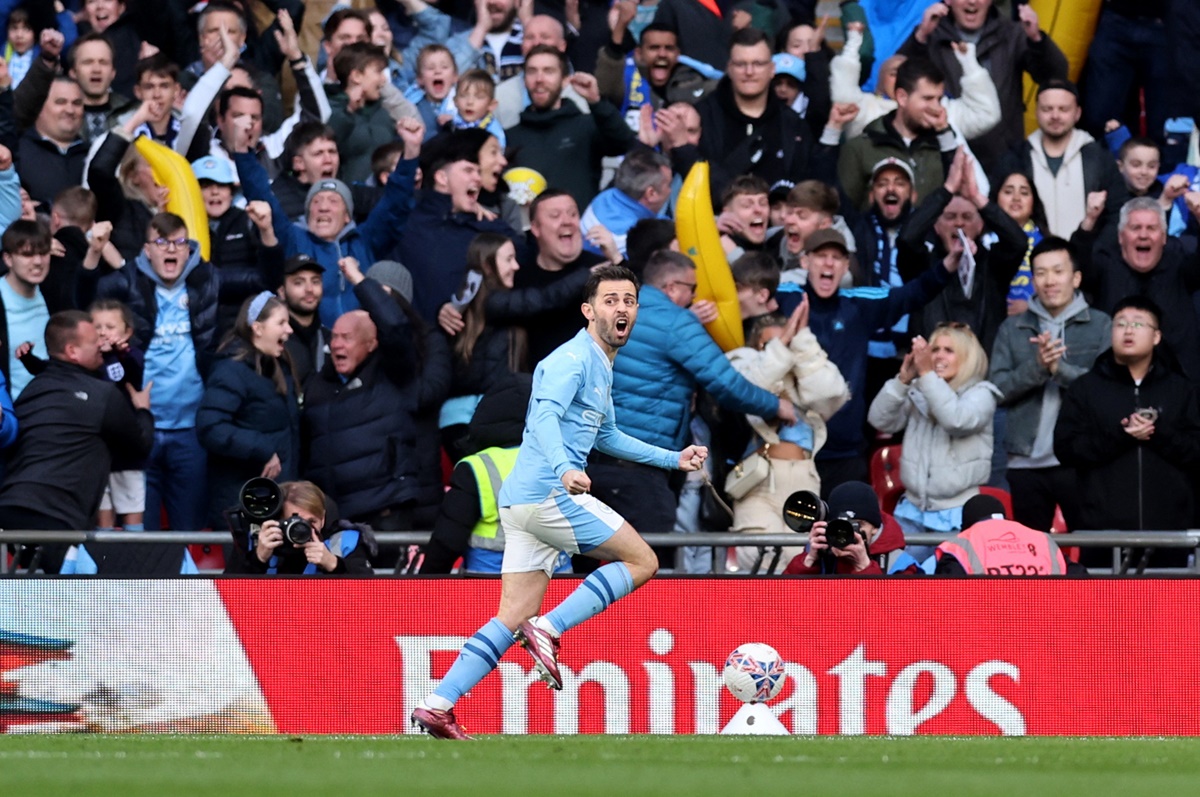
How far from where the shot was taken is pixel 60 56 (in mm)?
13805

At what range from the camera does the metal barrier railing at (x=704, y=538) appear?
9820mm

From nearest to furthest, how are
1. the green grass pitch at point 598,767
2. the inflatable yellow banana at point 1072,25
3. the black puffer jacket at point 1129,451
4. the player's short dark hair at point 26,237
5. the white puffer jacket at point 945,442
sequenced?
the green grass pitch at point 598,767 < the black puffer jacket at point 1129,451 < the white puffer jacket at point 945,442 < the player's short dark hair at point 26,237 < the inflatable yellow banana at point 1072,25

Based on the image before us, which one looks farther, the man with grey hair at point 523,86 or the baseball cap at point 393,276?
the man with grey hair at point 523,86

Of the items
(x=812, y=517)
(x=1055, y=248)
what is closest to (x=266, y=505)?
(x=812, y=517)

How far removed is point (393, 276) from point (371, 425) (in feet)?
3.52

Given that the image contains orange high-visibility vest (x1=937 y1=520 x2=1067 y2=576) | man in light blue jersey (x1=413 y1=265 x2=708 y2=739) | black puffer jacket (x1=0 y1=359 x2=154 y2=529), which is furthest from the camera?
black puffer jacket (x1=0 y1=359 x2=154 y2=529)

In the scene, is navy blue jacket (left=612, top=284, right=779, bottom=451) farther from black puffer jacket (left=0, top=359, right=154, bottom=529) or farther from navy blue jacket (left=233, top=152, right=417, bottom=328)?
black puffer jacket (left=0, top=359, right=154, bottom=529)

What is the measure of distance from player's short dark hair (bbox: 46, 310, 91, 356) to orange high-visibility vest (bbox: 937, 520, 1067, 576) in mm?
4752

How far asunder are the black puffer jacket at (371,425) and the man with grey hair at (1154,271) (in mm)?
4002

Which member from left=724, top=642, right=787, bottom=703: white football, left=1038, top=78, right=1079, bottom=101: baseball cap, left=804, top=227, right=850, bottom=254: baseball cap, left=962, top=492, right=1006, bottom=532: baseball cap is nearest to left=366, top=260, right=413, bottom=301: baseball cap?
left=804, top=227, right=850, bottom=254: baseball cap

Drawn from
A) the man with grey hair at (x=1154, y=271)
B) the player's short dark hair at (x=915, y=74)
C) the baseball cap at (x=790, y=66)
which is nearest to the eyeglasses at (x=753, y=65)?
the baseball cap at (x=790, y=66)

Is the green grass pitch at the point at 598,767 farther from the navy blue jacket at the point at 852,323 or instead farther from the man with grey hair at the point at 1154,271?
the man with grey hair at the point at 1154,271

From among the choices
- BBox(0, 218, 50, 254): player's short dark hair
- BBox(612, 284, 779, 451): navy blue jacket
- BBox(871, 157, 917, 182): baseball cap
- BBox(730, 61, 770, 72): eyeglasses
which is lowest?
BBox(612, 284, 779, 451): navy blue jacket

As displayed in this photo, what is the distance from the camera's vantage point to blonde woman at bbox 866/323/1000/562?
11117 mm
